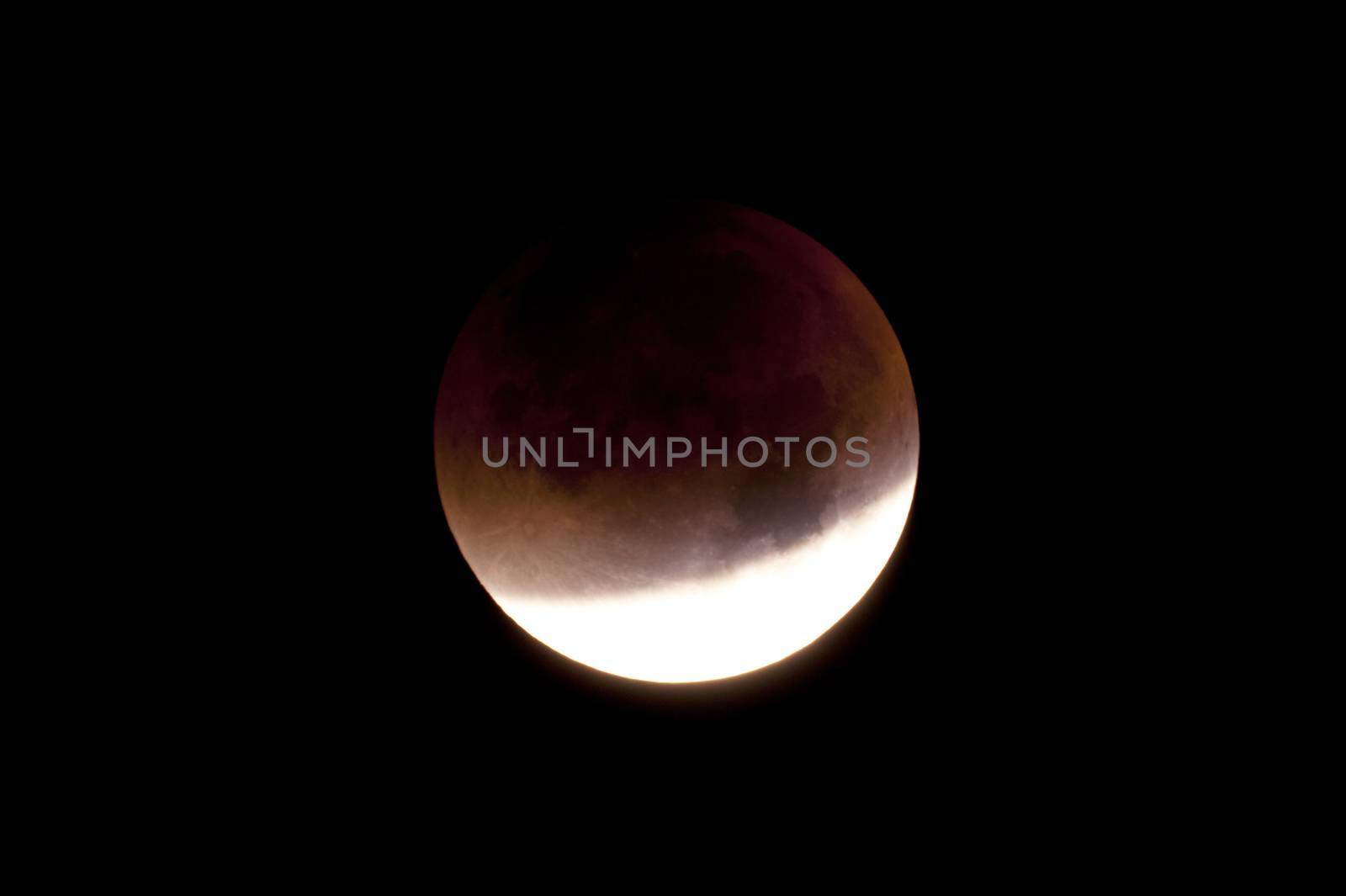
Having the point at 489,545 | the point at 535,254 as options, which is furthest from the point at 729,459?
the point at 535,254

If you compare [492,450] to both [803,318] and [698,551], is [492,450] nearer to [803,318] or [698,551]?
[698,551]

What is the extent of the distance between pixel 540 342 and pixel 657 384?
19.5 inches

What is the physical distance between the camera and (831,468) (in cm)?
303

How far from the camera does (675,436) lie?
9.37 feet

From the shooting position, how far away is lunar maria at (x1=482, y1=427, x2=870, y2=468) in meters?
2.87

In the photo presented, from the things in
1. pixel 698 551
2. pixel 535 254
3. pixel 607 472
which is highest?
pixel 535 254

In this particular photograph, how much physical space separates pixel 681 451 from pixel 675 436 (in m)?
0.06

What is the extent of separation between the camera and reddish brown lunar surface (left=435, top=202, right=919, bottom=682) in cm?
290

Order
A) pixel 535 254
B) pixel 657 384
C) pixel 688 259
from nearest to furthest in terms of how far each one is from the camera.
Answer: pixel 657 384 → pixel 688 259 → pixel 535 254

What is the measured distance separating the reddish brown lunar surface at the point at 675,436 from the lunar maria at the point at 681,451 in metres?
0.01

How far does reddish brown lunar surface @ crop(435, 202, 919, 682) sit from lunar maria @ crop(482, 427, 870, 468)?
1 centimetres

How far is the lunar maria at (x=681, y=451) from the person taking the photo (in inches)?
113

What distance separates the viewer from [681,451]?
113 inches

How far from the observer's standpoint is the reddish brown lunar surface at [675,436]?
2.90 meters
